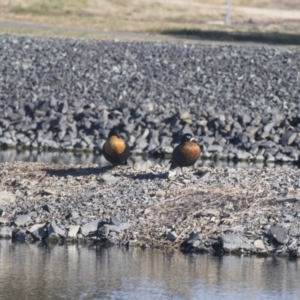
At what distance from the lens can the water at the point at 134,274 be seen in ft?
34.1

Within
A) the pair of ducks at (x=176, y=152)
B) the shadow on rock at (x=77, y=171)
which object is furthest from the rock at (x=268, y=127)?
the shadow on rock at (x=77, y=171)

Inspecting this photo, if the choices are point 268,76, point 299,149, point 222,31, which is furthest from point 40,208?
point 222,31

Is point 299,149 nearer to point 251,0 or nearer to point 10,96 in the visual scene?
point 10,96

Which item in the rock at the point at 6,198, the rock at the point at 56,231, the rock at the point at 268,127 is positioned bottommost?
the rock at the point at 56,231

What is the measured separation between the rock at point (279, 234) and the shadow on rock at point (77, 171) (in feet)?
11.3

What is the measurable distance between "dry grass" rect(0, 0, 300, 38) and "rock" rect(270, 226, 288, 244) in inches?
801

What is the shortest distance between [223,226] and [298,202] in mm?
1192

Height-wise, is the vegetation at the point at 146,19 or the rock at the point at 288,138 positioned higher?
the vegetation at the point at 146,19

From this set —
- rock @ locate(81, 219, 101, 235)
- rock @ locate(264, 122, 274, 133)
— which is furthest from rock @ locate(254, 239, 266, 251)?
rock @ locate(264, 122, 274, 133)

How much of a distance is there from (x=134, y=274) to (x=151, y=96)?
13.8m

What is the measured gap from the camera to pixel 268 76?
86.6ft

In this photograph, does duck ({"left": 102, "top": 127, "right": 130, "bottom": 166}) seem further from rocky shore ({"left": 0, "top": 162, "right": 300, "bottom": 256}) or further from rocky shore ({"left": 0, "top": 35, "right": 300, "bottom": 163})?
rocky shore ({"left": 0, "top": 35, "right": 300, "bottom": 163})

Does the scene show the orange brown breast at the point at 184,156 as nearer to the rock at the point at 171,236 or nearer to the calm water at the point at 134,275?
the rock at the point at 171,236

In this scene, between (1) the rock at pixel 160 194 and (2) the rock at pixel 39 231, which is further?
(1) the rock at pixel 160 194
